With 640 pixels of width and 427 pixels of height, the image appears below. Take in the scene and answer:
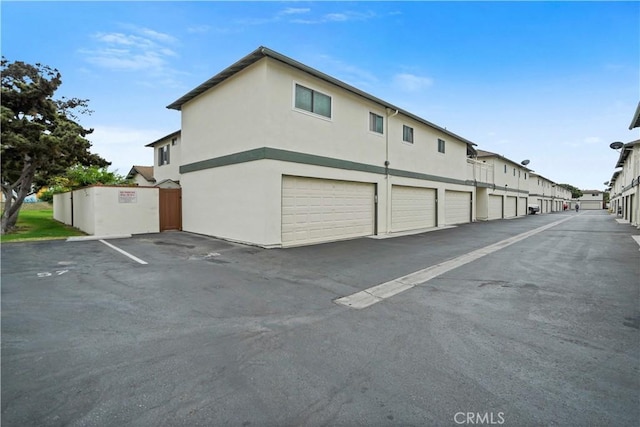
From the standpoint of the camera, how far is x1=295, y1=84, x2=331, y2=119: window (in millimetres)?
11555

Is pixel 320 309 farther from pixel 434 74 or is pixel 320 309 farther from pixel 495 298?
pixel 434 74

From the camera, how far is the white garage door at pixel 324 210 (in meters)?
11.3

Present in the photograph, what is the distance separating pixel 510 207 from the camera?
33.2 metres

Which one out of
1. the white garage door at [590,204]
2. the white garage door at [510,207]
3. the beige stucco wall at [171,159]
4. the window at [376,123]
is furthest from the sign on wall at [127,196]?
the white garage door at [590,204]

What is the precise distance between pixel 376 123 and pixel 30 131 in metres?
15.4

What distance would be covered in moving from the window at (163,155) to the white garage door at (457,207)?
19.6 metres

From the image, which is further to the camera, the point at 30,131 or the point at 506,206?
the point at 506,206

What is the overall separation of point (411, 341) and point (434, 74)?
17.6 metres

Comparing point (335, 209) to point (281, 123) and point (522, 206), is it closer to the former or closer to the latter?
point (281, 123)

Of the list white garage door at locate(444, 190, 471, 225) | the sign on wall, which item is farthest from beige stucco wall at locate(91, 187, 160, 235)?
white garage door at locate(444, 190, 471, 225)

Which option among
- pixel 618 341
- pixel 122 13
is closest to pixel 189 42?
pixel 122 13

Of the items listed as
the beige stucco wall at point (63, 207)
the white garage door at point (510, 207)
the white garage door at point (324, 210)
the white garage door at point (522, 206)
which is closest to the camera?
the white garage door at point (324, 210)

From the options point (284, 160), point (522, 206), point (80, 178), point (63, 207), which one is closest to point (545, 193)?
point (522, 206)

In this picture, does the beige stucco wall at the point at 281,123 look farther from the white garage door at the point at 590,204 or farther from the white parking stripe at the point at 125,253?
the white garage door at the point at 590,204
